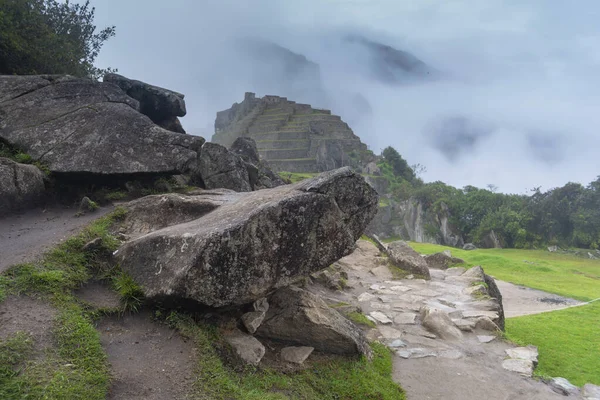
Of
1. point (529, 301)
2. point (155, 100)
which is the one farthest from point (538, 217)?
point (155, 100)

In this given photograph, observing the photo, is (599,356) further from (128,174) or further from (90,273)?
(128,174)

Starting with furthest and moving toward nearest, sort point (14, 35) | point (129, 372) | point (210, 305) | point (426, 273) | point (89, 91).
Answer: point (426, 273), point (14, 35), point (89, 91), point (210, 305), point (129, 372)

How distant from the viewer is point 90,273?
6.09 meters

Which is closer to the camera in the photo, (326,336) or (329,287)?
(326,336)

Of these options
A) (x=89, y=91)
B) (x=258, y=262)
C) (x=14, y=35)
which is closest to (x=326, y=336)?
(x=258, y=262)

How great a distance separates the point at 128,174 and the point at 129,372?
6.11 m

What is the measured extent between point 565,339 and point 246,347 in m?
9.55

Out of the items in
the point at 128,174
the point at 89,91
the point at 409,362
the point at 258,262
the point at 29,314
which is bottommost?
the point at 409,362

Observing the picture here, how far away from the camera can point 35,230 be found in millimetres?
7473

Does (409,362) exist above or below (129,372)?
below

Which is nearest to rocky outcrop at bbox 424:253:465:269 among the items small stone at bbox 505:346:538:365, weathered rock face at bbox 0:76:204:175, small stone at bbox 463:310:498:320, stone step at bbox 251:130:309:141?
small stone at bbox 463:310:498:320

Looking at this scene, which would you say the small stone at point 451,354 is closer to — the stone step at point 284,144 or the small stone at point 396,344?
the small stone at point 396,344

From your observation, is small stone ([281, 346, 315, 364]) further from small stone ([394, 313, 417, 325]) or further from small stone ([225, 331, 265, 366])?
small stone ([394, 313, 417, 325])

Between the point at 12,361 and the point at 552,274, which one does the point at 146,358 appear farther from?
the point at 552,274
